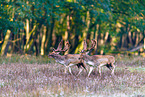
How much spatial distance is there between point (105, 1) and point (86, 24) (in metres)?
3.22

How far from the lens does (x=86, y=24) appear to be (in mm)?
23734

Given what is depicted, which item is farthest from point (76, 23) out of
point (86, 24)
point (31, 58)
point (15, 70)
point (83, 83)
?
point (83, 83)

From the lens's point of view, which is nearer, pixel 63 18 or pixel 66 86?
pixel 66 86


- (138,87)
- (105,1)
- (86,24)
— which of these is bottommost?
(138,87)

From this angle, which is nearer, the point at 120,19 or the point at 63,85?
the point at 63,85

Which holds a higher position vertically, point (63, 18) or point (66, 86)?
point (63, 18)

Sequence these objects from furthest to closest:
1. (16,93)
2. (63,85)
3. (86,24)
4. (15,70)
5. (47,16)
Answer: (86,24) < (47,16) < (15,70) < (63,85) < (16,93)

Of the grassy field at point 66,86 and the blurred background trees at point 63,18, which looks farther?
the blurred background trees at point 63,18

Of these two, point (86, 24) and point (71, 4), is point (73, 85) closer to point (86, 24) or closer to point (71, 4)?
point (71, 4)

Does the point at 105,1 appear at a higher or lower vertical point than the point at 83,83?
higher

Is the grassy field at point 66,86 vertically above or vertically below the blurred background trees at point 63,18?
below

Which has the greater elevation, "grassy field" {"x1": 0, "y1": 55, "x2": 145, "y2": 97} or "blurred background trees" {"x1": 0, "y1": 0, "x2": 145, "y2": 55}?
"blurred background trees" {"x1": 0, "y1": 0, "x2": 145, "y2": 55}

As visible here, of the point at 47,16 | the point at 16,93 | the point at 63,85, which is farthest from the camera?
the point at 47,16

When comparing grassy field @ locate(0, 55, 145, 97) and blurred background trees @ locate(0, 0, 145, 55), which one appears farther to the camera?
blurred background trees @ locate(0, 0, 145, 55)
